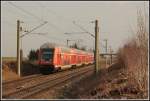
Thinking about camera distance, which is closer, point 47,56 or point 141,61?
point 141,61

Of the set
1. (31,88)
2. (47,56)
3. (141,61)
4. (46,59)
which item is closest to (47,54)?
(47,56)

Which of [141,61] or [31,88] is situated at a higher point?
[141,61]

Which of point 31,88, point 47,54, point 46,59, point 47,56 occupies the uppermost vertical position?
point 47,54

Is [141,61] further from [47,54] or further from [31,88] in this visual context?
[47,54]

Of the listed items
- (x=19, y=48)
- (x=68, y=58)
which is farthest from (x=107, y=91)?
(x=68, y=58)

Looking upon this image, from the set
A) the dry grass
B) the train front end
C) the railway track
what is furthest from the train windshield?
the dry grass

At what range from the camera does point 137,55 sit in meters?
18.2

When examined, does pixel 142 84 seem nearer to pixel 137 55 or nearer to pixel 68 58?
pixel 137 55

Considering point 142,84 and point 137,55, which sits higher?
point 137,55

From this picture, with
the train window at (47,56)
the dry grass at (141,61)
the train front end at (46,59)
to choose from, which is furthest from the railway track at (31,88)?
the train window at (47,56)

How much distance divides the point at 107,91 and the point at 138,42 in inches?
110

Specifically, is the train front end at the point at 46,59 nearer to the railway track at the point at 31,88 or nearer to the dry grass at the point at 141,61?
the railway track at the point at 31,88

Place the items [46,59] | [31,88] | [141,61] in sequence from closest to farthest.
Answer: [141,61] → [31,88] → [46,59]

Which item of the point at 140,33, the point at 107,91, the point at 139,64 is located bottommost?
the point at 107,91
